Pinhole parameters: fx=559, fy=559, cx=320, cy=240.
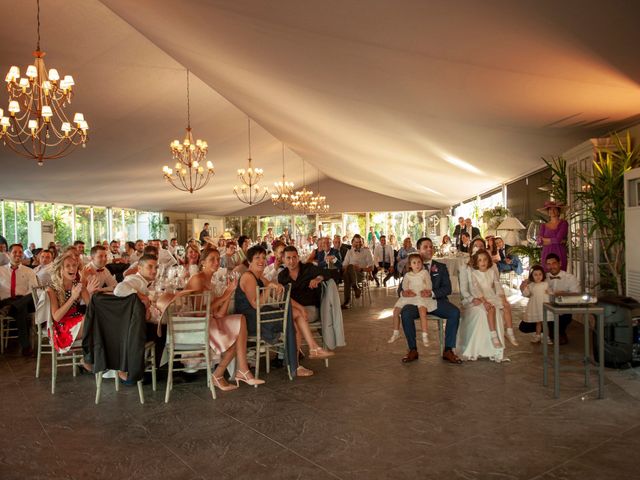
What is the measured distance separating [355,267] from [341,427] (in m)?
6.45

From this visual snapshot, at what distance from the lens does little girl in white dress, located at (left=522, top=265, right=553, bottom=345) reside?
6072 mm

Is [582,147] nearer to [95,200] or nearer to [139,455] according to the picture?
[139,455]

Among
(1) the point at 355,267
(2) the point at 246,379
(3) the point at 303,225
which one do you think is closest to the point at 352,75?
(2) the point at 246,379

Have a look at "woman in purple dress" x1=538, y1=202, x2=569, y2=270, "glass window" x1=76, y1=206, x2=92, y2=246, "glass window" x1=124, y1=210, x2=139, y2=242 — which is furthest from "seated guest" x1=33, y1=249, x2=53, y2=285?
"glass window" x1=124, y1=210, x2=139, y2=242

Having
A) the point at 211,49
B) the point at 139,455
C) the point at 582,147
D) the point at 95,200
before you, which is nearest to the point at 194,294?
the point at 139,455

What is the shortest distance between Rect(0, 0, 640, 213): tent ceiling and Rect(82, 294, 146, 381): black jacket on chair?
269 centimetres

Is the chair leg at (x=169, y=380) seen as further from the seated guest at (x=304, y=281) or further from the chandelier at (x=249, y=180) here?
the chandelier at (x=249, y=180)

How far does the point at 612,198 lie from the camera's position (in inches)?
227

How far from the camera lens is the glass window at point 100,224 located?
19.0 metres

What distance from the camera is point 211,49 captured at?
693cm

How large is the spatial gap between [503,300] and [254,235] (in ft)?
Result: 74.8

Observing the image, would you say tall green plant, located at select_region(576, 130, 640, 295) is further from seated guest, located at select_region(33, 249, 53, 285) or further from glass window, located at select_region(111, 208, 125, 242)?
glass window, located at select_region(111, 208, 125, 242)

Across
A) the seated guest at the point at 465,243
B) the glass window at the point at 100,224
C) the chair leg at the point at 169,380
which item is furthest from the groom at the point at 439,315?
the glass window at the point at 100,224

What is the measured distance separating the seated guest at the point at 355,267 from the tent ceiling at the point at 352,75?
2088mm
